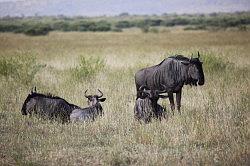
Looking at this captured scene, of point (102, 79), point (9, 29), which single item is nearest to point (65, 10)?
point (9, 29)

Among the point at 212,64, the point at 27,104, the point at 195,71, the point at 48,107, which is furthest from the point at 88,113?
the point at 212,64

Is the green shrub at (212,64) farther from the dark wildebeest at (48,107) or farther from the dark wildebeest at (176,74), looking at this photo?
the dark wildebeest at (48,107)

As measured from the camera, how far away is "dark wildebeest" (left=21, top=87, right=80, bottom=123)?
32.4 ft

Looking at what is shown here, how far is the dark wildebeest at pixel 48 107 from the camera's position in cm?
988

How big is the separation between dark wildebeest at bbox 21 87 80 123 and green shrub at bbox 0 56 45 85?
483cm

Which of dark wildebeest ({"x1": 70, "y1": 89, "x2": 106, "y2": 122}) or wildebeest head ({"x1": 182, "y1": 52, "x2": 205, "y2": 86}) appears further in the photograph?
wildebeest head ({"x1": 182, "y1": 52, "x2": 205, "y2": 86})

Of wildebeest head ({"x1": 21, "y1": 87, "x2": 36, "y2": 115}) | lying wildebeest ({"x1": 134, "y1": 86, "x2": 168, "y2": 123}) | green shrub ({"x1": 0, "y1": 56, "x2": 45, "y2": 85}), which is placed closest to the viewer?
lying wildebeest ({"x1": 134, "y1": 86, "x2": 168, "y2": 123})

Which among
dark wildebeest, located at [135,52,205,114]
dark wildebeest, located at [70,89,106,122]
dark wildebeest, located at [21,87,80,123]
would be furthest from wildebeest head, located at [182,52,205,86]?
dark wildebeest, located at [21,87,80,123]

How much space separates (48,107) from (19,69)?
5.79m

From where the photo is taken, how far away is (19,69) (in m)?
15.3

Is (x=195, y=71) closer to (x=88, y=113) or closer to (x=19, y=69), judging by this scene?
(x=88, y=113)

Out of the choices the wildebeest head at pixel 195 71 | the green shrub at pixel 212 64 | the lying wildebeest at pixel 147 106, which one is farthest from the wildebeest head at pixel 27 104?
the green shrub at pixel 212 64

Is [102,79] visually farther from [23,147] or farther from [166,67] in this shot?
[23,147]

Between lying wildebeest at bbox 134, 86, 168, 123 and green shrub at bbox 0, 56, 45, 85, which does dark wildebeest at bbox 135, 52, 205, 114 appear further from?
green shrub at bbox 0, 56, 45, 85
